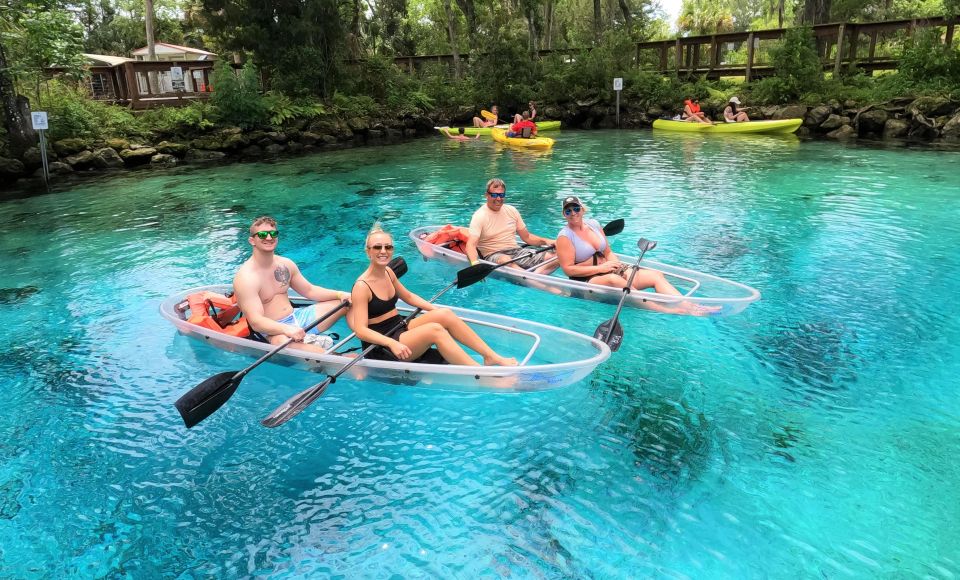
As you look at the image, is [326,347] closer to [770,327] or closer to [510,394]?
[510,394]

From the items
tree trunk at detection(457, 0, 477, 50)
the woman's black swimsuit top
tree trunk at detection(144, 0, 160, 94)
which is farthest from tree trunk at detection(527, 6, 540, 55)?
the woman's black swimsuit top

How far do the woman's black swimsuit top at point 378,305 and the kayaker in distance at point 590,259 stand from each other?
246cm

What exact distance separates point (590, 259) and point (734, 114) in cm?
2131

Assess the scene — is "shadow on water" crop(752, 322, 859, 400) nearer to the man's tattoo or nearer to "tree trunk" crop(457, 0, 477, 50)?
the man's tattoo

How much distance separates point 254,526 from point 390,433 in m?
1.36

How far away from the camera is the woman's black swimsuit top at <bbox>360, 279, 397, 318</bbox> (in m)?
5.46

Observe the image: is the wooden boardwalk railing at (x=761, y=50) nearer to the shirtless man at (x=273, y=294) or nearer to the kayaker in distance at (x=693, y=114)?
the kayaker in distance at (x=693, y=114)

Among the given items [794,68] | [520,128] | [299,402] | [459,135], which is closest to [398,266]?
[299,402]

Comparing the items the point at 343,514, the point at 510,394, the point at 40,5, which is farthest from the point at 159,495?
the point at 40,5

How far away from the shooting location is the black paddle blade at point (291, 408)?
472 centimetres

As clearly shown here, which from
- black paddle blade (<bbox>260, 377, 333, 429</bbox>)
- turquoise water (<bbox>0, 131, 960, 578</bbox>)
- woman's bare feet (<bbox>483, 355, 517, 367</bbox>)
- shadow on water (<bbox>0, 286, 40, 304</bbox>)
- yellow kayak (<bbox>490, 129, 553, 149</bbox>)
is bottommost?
turquoise water (<bbox>0, 131, 960, 578</bbox>)

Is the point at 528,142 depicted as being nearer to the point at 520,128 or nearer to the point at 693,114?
the point at 520,128

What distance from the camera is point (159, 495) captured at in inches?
185

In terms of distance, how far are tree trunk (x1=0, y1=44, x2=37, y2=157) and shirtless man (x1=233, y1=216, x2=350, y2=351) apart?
18490 mm
